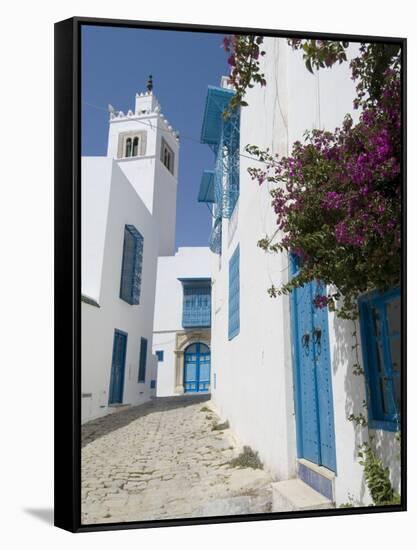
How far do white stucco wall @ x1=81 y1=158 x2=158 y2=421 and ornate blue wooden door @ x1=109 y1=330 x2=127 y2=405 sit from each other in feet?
0.14

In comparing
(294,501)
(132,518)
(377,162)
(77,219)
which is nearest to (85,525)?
(132,518)

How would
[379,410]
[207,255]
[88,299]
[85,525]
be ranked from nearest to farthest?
[85,525], [379,410], [88,299], [207,255]

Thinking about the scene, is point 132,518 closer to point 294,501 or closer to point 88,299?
point 294,501

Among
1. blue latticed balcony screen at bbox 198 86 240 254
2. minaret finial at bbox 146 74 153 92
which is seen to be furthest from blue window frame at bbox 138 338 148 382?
minaret finial at bbox 146 74 153 92

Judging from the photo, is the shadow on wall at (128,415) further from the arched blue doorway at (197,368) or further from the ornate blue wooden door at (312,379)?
the ornate blue wooden door at (312,379)

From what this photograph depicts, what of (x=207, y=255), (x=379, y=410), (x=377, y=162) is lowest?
(x=379, y=410)

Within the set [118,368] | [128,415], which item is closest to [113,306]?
[118,368]

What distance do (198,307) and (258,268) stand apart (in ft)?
1.76

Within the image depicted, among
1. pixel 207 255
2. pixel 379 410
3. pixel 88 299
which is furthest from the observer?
pixel 207 255

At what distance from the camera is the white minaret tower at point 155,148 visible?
3.57 m

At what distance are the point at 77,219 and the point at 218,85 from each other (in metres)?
1.28

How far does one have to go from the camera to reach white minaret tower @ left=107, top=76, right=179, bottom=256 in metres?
3.57

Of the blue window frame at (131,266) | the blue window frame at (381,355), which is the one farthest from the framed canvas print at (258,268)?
the blue window frame at (131,266)

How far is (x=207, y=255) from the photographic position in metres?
4.07
